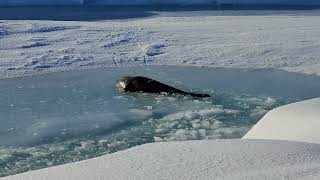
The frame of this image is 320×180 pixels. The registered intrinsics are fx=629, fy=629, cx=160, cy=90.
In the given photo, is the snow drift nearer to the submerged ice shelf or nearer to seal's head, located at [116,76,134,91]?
the submerged ice shelf

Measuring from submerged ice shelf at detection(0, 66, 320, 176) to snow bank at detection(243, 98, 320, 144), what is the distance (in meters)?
0.50

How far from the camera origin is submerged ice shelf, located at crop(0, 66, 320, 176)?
6.44 metres

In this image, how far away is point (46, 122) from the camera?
24.1 feet

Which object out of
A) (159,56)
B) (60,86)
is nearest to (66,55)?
(159,56)

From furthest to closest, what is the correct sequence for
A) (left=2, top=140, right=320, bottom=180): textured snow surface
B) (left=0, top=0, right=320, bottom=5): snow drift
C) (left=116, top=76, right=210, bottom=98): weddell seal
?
(left=0, top=0, right=320, bottom=5): snow drift, (left=116, top=76, right=210, bottom=98): weddell seal, (left=2, top=140, right=320, bottom=180): textured snow surface

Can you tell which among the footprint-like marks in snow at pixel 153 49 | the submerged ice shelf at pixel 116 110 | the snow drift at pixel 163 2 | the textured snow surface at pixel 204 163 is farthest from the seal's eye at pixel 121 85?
the snow drift at pixel 163 2

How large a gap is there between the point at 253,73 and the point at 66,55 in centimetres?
361

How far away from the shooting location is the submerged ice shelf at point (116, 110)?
6.44 metres

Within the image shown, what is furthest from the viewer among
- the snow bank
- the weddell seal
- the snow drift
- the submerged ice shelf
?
the snow drift

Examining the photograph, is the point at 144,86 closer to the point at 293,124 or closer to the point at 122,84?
the point at 122,84

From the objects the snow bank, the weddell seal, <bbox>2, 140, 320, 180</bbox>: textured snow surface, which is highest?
<bbox>2, 140, 320, 180</bbox>: textured snow surface

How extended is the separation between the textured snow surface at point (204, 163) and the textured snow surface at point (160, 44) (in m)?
5.91

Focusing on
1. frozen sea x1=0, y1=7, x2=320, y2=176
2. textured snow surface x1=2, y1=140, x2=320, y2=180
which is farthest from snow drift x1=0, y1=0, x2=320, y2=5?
textured snow surface x1=2, y1=140, x2=320, y2=180

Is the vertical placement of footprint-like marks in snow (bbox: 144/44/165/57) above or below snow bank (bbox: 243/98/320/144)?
below
